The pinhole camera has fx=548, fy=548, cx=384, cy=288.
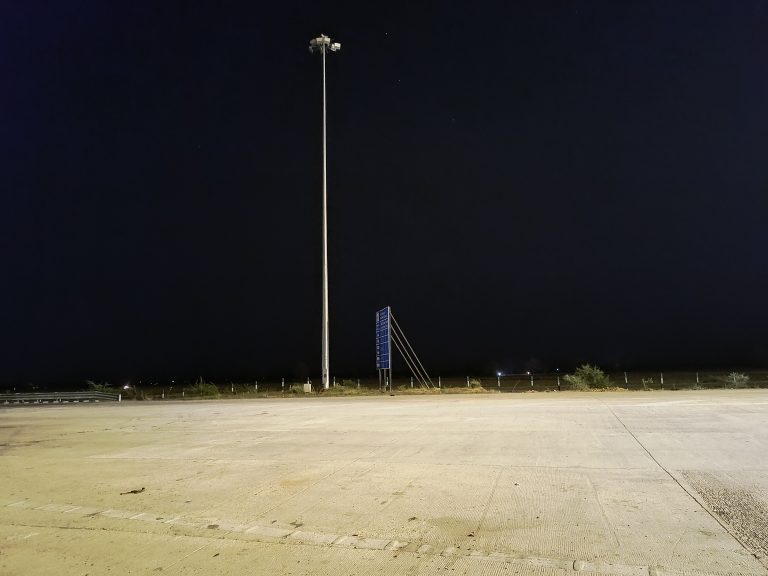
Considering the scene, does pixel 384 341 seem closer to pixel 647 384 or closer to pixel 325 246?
pixel 325 246

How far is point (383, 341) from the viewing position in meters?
27.2

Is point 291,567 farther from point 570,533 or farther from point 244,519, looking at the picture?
point 570,533

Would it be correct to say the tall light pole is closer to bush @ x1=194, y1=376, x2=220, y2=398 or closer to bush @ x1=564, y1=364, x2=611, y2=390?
bush @ x1=194, y1=376, x2=220, y2=398

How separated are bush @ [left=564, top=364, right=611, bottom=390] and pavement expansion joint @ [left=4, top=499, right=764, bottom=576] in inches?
977

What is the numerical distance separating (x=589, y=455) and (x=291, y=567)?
493 cm

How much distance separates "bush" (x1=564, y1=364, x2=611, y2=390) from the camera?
2812cm

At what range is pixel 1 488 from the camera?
669 centimetres

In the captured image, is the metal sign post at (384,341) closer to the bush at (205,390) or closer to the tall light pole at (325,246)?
the tall light pole at (325,246)

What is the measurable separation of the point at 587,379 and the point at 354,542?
28696 mm

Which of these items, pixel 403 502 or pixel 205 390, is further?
pixel 205 390

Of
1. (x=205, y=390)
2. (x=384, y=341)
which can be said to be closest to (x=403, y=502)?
(x=384, y=341)

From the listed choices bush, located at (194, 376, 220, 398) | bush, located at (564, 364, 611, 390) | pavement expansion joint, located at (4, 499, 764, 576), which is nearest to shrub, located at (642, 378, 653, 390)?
bush, located at (564, 364, 611, 390)

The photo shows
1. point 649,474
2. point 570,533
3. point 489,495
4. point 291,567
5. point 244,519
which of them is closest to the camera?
point 291,567

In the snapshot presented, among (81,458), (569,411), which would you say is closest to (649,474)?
(569,411)
